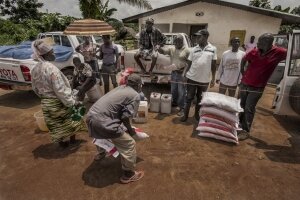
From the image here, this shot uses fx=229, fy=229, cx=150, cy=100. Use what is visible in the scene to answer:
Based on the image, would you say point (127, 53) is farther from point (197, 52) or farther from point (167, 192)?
point (167, 192)

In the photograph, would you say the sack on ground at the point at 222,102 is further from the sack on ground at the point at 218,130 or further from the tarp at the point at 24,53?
the tarp at the point at 24,53

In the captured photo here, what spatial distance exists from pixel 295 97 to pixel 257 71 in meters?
0.92

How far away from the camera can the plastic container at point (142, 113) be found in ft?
16.3

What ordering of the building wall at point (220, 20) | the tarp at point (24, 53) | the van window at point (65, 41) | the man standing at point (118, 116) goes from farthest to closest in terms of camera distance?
the building wall at point (220, 20), the van window at point (65, 41), the tarp at point (24, 53), the man standing at point (118, 116)

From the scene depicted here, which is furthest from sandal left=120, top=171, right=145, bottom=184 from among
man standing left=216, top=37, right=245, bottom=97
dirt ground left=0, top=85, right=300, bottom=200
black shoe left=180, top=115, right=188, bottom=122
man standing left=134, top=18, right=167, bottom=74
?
man standing left=134, top=18, right=167, bottom=74

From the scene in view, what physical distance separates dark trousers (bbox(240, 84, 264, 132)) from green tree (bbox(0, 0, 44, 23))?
24.1 metres

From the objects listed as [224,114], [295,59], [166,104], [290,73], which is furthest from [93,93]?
[295,59]

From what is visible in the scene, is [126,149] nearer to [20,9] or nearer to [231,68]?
[231,68]

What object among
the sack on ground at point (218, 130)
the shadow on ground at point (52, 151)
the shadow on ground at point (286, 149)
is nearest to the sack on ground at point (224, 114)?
the sack on ground at point (218, 130)

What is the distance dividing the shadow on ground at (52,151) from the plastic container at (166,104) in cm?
218

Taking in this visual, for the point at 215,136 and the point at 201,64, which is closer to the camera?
the point at 215,136

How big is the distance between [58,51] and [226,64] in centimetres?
448

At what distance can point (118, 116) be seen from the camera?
3004mm

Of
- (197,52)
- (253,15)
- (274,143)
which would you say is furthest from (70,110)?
(253,15)
